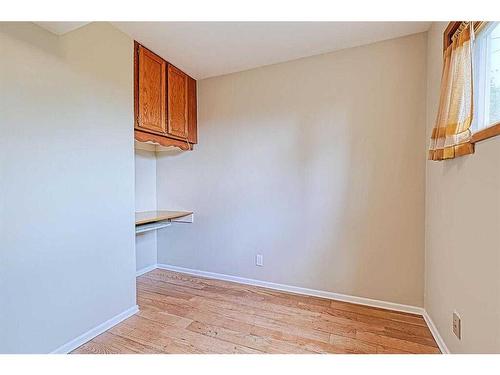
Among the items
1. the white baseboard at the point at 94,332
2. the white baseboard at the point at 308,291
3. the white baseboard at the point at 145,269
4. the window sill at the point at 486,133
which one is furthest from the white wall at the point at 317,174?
the white baseboard at the point at 94,332

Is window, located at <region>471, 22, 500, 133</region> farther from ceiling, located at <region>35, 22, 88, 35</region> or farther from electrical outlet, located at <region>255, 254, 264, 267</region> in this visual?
ceiling, located at <region>35, 22, 88, 35</region>

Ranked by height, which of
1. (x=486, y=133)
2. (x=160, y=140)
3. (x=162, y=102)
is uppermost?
(x=162, y=102)

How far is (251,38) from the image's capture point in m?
2.10

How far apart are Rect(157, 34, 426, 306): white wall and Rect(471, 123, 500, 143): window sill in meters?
0.90

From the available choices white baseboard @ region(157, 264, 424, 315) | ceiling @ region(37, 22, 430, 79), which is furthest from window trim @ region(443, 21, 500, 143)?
white baseboard @ region(157, 264, 424, 315)

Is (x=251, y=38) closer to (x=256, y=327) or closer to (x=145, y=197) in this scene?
(x=145, y=197)

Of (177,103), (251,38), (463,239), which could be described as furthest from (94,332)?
(251,38)

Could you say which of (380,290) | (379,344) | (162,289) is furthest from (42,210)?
(380,290)

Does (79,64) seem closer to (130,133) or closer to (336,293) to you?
(130,133)

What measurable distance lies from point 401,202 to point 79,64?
8.63 ft

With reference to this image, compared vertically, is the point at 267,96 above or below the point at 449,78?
above

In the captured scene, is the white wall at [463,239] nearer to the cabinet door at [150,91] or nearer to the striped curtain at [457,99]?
the striped curtain at [457,99]

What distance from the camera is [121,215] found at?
78.2 inches

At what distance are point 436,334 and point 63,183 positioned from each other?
268 centimetres
